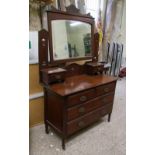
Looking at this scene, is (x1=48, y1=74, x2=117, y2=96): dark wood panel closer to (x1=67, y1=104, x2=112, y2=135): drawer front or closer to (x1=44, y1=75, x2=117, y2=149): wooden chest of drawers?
(x1=44, y1=75, x2=117, y2=149): wooden chest of drawers

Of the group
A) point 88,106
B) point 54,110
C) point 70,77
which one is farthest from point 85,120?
point 70,77

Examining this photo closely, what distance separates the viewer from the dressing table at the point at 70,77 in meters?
1.66

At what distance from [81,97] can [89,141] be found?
0.62 metres

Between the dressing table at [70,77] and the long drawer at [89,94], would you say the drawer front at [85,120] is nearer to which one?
the dressing table at [70,77]

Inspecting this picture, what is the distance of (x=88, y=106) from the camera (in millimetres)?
1827

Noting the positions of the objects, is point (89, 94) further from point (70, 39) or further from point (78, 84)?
point (70, 39)

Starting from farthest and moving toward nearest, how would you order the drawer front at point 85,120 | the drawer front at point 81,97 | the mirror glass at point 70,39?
the mirror glass at point 70,39, the drawer front at point 85,120, the drawer front at point 81,97

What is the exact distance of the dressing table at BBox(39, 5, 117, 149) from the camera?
65.4 inches

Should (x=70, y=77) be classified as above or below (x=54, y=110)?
above

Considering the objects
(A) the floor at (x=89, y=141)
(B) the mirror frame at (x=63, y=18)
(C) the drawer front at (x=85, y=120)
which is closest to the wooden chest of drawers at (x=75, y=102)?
(C) the drawer front at (x=85, y=120)

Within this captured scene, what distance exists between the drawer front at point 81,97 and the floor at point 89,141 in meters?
0.55

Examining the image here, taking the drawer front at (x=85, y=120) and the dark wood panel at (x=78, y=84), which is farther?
the drawer front at (x=85, y=120)
